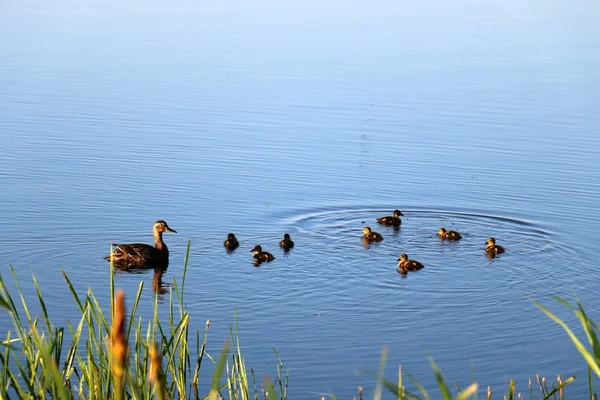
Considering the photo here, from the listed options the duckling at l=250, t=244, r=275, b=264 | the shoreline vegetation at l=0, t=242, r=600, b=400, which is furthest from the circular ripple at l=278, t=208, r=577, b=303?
the shoreline vegetation at l=0, t=242, r=600, b=400

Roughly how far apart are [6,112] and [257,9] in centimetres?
1612

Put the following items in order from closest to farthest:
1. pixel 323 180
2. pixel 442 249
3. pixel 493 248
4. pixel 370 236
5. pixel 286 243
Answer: pixel 286 243, pixel 493 248, pixel 442 249, pixel 370 236, pixel 323 180

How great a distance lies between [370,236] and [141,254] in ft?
8.62

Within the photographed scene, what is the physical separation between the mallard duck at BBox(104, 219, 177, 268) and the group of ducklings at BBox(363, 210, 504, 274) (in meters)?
2.28

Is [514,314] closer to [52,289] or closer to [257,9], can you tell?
[52,289]

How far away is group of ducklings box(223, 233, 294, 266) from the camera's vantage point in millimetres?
11023

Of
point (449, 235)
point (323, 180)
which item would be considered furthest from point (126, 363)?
point (323, 180)

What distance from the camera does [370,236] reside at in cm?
1187

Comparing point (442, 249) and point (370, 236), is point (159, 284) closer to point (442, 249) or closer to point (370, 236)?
point (370, 236)

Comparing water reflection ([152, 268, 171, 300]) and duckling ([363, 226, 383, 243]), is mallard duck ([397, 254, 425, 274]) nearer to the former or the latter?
duckling ([363, 226, 383, 243])

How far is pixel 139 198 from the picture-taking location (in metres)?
13.0

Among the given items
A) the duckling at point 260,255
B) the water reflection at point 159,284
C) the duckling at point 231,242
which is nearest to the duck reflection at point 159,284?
the water reflection at point 159,284

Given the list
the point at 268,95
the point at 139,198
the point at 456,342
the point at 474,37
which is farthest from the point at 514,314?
the point at 474,37

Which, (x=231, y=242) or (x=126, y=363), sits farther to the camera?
(x=231, y=242)
